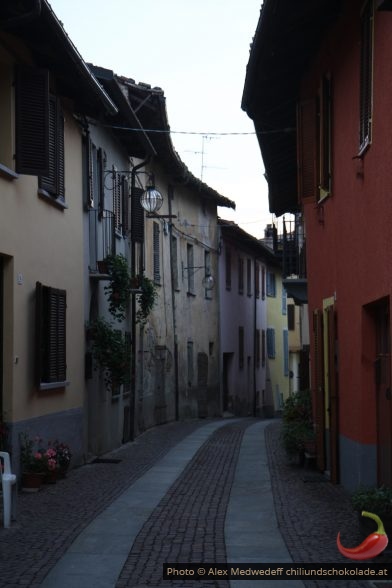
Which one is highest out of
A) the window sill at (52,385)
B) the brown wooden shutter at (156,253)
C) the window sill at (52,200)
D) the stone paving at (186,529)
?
the brown wooden shutter at (156,253)

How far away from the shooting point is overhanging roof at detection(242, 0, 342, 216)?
1077cm

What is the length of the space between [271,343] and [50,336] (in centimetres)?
3257

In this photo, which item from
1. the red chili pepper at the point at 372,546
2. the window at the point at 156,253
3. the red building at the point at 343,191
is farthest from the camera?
the window at the point at 156,253

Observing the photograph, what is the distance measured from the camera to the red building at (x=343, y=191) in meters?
9.50

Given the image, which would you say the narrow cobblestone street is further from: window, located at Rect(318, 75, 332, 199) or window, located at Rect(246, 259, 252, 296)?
window, located at Rect(246, 259, 252, 296)

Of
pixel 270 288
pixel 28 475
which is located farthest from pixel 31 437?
pixel 270 288

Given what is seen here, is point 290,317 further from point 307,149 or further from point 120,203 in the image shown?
point 307,149

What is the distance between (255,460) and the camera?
15.7 meters

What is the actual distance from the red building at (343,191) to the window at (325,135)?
1 centimetres

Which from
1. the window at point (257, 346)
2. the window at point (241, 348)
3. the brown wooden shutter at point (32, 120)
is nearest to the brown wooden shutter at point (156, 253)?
the brown wooden shutter at point (32, 120)

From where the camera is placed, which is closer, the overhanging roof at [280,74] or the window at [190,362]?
the overhanging roof at [280,74]

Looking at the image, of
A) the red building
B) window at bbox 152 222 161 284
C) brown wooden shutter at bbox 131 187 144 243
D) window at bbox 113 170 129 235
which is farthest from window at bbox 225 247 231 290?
the red building

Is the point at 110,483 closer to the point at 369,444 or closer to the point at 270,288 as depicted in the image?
the point at 369,444

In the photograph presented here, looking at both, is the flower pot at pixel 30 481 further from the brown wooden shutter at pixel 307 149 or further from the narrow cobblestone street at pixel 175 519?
the brown wooden shutter at pixel 307 149
